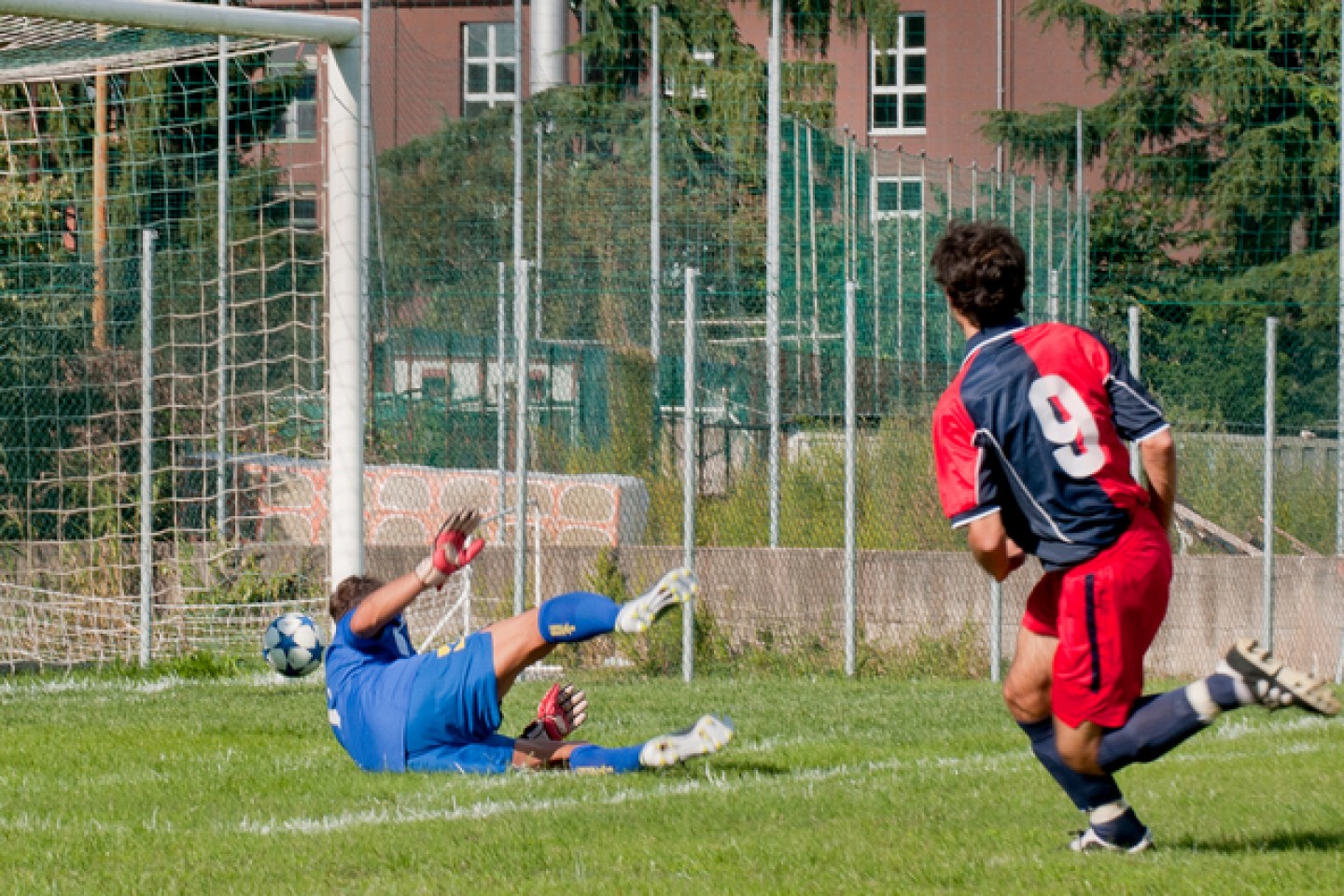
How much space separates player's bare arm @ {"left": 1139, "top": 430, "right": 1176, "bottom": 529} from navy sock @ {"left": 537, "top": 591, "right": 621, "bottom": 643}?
83.4 inches

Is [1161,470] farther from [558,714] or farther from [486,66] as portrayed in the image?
[486,66]

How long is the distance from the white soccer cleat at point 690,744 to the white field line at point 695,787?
12 centimetres

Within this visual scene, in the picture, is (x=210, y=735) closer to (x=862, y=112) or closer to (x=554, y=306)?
(x=554, y=306)

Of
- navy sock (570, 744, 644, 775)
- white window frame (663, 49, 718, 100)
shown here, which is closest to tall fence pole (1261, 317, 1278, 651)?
navy sock (570, 744, 644, 775)

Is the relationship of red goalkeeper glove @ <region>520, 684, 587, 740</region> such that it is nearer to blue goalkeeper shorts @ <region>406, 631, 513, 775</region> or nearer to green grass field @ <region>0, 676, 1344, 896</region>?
blue goalkeeper shorts @ <region>406, 631, 513, 775</region>

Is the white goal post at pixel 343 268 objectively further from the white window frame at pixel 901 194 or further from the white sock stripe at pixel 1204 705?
the white window frame at pixel 901 194

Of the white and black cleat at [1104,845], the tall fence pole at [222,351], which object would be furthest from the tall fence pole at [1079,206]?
the white and black cleat at [1104,845]

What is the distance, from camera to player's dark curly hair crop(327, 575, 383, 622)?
293 inches

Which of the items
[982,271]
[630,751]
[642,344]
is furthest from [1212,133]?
[982,271]

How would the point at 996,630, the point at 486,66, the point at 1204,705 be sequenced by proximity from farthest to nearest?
the point at 486,66 < the point at 996,630 < the point at 1204,705

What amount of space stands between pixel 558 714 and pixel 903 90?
3031cm

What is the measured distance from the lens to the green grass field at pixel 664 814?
208 inches

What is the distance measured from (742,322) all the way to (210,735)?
791cm

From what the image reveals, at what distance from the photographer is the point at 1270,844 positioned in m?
5.74
